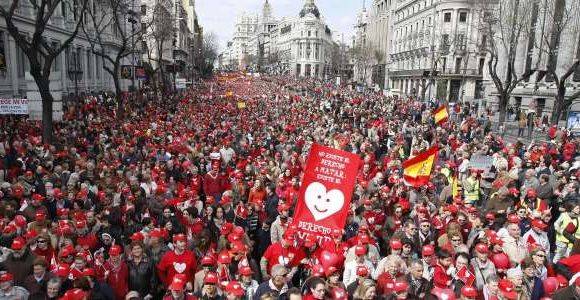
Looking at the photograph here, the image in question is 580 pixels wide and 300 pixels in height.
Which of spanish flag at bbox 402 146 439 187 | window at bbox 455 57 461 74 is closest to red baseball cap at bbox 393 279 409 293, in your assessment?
spanish flag at bbox 402 146 439 187

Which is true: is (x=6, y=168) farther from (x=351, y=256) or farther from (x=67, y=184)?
(x=351, y=256)

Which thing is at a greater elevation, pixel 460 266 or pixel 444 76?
pixel 444 76

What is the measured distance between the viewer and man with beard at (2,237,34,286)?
5852 millimetres

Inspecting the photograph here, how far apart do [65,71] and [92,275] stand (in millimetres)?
35057

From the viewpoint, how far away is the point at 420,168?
9.35 m

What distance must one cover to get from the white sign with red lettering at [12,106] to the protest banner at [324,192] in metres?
12.3

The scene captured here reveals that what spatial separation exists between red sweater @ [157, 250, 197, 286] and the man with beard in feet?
5.28

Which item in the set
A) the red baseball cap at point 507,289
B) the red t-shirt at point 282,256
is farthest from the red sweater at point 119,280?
the red baseball cap at point 507,289

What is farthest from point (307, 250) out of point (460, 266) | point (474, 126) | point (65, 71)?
point (65, 71)

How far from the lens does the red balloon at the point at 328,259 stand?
5.77 m

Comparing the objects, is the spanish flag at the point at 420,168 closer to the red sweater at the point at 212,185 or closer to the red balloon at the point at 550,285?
the red balloon at the point at 550,285

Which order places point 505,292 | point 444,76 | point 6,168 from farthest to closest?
1. point 444,76
2. point 6,168
3. point 505,292

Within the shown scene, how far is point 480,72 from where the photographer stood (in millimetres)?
59250

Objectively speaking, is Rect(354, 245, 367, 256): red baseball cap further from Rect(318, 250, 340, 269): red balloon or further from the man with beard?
the man with beard
